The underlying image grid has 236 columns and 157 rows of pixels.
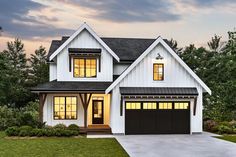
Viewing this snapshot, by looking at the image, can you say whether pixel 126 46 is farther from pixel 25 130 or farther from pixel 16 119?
pixel 25 130

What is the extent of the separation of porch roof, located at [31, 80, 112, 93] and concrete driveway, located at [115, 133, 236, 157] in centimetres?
568

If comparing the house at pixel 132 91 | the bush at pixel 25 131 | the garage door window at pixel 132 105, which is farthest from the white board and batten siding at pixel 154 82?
the bush at pixel 25 131

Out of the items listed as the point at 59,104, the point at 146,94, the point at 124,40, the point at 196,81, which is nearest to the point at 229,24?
the point at 124,40

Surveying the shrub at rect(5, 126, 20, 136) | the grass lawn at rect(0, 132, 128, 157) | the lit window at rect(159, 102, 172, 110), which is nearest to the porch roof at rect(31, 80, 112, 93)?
the shrub at rect(5, 126, 20, 136)

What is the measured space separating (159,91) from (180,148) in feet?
22.9

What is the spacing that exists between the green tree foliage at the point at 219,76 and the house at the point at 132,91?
720 cm

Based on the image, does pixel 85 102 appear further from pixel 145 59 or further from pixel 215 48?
pixel 215 48

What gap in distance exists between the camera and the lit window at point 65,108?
25562 millimetres

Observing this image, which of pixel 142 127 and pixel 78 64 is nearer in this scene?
pixel 142 127

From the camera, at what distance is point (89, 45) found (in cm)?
2645

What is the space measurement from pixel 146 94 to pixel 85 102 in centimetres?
444

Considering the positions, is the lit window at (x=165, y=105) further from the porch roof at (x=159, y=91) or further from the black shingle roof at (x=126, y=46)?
the black shingle roof at (x=126, y=46)

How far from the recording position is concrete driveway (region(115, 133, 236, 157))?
1527 cm

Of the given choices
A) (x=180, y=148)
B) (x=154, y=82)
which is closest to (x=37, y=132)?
(x=154, y=82)
